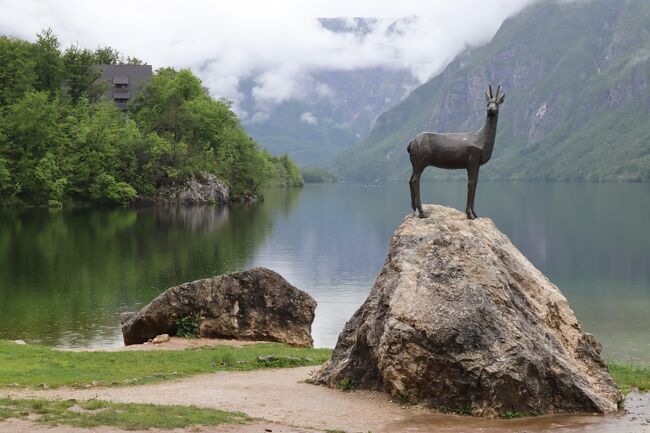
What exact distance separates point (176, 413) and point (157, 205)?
118 m

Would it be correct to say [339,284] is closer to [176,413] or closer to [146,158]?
[176,413]

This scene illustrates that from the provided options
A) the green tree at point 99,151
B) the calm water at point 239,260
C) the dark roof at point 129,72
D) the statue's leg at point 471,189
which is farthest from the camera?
the dark roof at point 129,72

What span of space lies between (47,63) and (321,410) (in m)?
130

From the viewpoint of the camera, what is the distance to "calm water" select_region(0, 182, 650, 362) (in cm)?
4006

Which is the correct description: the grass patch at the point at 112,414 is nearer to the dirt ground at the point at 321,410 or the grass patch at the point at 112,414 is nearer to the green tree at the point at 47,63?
the dirt ground at the point at 321,410

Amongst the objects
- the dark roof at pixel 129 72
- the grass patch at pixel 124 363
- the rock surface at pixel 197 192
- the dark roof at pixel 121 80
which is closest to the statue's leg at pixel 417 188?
the grass patch at pixel 124 363

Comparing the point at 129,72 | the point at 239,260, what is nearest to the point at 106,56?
the point at 129,72

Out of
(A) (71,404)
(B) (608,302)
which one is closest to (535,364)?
(A) (71,404)

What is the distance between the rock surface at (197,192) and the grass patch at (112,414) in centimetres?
11905

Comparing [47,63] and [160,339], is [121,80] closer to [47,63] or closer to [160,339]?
[47,63]

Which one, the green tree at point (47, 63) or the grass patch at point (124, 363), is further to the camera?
the green tree at point (47, 63)

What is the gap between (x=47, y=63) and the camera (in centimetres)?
13650

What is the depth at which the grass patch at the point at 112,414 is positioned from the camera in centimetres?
1547

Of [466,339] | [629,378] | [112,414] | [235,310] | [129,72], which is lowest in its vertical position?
[629,378]
